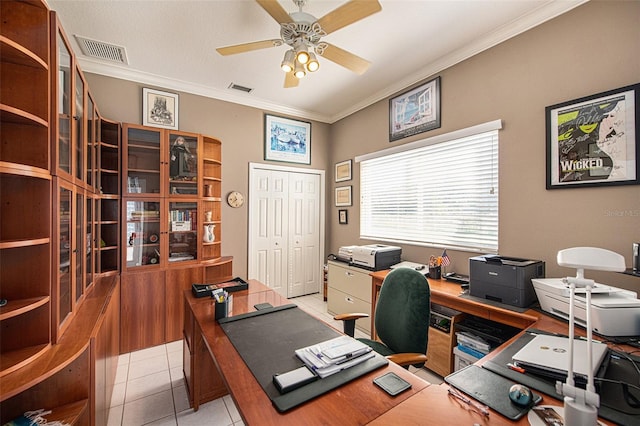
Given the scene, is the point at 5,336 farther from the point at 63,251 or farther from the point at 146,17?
the point at 146,17

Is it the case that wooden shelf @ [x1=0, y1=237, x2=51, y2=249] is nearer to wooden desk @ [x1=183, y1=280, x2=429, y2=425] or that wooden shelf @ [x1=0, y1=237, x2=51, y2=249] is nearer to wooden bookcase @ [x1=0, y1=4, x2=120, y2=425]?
wooden bookcase @ [x1=0, y1=4, x2=120, y2=425]

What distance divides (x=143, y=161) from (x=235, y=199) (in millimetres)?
1234

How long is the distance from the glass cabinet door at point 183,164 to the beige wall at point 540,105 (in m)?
0.47

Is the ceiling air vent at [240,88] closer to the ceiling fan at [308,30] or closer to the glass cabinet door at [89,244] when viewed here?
the ceiling fan at [308,30]

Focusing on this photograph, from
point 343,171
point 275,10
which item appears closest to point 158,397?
point 275,10

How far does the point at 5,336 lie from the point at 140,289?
67.5 inches

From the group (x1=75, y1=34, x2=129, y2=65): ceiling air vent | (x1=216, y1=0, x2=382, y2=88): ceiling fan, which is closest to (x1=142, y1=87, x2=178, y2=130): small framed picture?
(x1=75, y1=34, x2=129, y2=65): ceiling air vent

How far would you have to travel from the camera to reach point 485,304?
79.3 inches

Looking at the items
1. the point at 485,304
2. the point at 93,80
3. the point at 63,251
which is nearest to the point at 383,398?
the point at 485,304

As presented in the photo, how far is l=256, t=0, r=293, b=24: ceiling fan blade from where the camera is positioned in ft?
5.70

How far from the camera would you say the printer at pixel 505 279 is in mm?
1935

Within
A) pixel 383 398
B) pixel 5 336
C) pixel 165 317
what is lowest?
pixel 165 317

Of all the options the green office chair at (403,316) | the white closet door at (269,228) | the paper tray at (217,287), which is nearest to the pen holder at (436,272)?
the green office chair at (403,316)

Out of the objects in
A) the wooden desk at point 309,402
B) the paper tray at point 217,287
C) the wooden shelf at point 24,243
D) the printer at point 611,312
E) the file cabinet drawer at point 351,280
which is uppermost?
the wooden shelf at point 24,243
